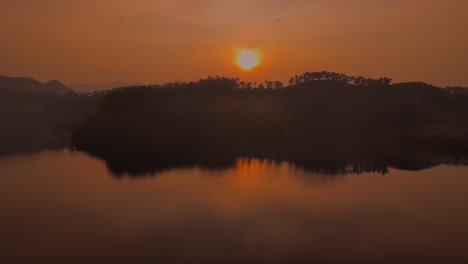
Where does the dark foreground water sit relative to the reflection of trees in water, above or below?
below

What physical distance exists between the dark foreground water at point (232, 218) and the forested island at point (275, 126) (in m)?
8.91

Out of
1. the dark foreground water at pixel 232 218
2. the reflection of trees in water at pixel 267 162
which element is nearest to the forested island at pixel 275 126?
the reflection of trees in water at pixel 267 162

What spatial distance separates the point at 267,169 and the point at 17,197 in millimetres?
30546

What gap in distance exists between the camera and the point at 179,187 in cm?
3288

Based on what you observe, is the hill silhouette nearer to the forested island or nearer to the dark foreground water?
the forested island

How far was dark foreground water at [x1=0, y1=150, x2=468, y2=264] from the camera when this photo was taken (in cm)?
1753

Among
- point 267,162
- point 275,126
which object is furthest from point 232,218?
point 275,126

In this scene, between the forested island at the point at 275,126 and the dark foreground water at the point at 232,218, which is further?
the forested island at the point at 275,126

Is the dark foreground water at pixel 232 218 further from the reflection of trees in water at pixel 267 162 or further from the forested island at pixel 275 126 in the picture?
the forested island at pixel 275 126

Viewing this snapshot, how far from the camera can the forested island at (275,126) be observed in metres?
55.2

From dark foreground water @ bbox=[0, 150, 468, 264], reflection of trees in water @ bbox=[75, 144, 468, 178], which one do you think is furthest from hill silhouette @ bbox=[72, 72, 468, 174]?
dark foreground water @ bbox=[0, 150, 468, 264]

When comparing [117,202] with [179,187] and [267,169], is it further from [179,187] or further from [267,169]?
[267,169]

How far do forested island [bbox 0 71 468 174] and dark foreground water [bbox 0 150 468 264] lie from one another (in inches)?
351

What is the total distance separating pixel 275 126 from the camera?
10394cm
